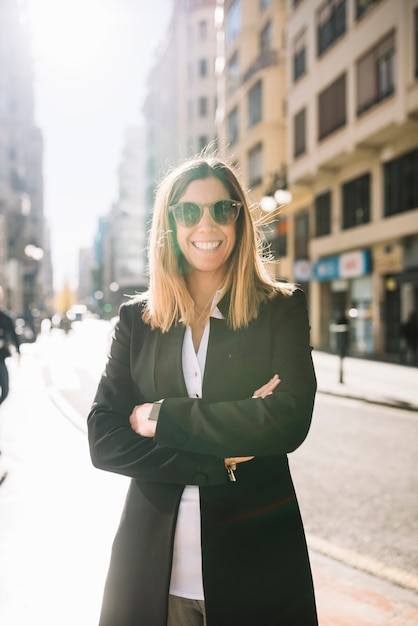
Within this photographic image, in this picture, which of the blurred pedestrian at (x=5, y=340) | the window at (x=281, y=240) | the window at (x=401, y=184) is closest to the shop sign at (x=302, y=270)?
the window at (x=281, y=240)

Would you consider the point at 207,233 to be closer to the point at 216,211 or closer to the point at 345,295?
the point at 216,211

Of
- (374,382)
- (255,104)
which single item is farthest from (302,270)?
(374,382)

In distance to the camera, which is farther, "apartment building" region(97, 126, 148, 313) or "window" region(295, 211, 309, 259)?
"apartment building" region(97, 126, 148, 313)

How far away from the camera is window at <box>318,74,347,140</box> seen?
23.1 metres

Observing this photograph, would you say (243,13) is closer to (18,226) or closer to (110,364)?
(110,364)

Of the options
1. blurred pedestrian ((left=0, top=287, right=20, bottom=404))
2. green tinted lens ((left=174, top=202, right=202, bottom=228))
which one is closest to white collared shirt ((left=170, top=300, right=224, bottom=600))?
green tinted lens ((left=174, top=202, right=202, bottom=228))

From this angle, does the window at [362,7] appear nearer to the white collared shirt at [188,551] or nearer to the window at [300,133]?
the window at [300,133]

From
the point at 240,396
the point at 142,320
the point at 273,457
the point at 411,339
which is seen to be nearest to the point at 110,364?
the point at 142,320

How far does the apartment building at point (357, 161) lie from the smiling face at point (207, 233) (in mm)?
17563

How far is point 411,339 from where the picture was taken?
64.6ft

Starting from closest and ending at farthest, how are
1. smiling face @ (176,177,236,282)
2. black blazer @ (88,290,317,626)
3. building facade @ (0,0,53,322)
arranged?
black blazer @ (88,290,317,626) → smiling face @ (176,177,236,282) → building facade @ (0,0,53,322)

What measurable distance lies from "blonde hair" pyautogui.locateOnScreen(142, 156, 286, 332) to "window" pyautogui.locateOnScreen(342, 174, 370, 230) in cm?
2177

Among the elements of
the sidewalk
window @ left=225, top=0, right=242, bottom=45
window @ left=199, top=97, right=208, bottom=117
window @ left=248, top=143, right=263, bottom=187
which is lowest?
the sidewalk

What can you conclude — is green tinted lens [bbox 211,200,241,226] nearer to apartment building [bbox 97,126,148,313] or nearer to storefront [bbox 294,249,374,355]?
storefront [bbox 294,249,374,355]
